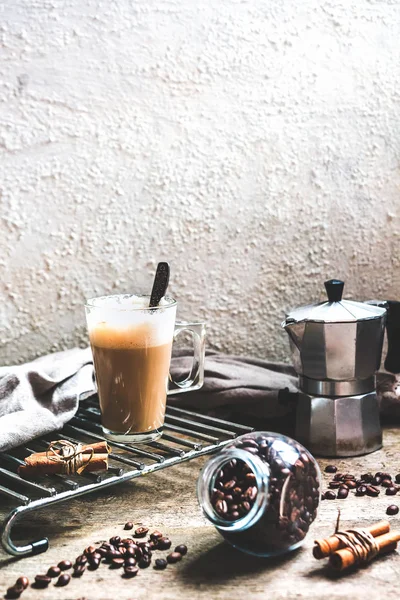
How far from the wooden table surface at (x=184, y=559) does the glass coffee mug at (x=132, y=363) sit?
94 mm

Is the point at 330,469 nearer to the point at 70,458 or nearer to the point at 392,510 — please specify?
the point at 392,510

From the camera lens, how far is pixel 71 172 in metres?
1.47

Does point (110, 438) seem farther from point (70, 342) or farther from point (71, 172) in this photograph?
point (71, 172)

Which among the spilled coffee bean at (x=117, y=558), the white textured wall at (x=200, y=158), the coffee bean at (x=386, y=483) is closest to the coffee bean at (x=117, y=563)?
the spilled coffee bean at (x=117, y=558)

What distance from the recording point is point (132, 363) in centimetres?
115

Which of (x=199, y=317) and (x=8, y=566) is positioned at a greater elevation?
(x=199, y=317)

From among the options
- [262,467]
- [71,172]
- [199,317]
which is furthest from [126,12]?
[262,467]

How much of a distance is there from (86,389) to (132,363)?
193 millimetres

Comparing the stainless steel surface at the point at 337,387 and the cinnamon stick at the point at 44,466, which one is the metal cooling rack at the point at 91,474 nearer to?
the cinnamon stick at the point at 44,466

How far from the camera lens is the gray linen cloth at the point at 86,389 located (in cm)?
118

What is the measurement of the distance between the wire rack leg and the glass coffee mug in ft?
0.93

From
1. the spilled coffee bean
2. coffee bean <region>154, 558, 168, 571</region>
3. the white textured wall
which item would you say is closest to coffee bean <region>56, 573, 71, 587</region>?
A: the spilled coffee bean

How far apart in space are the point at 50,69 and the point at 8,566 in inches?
36.2

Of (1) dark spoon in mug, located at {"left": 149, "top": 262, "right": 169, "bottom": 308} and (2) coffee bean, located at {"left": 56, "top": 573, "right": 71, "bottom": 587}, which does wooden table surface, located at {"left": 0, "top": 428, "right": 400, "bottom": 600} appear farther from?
(1) dark spoon in mug, located at {"left": 149, "top": 262, "right": 169, "bottom": 308}
